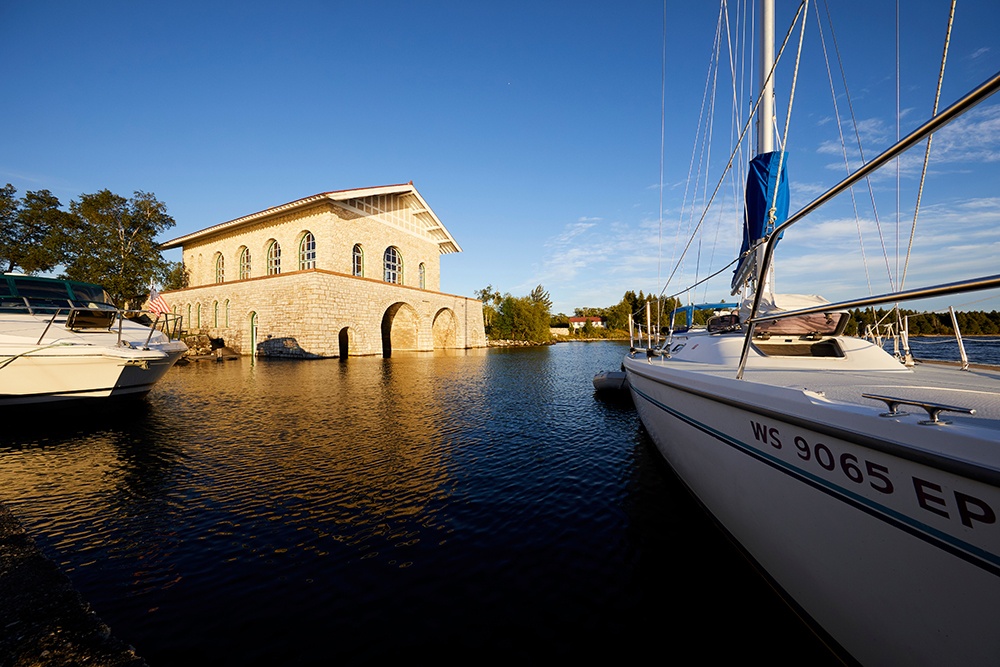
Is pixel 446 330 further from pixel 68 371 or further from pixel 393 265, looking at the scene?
pixel 68 371

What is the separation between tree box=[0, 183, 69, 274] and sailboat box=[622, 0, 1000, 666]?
4207cm

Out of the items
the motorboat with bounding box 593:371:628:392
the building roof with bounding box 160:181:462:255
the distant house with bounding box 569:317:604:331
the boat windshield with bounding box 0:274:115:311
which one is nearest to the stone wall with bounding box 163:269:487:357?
Result: the building roof with bounding box 160:181:462:255

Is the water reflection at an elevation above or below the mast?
below

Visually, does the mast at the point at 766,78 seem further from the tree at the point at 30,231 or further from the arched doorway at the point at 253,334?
the tree at the point at 30,231

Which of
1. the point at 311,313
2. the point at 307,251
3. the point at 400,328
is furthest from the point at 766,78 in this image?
the point at 400,328

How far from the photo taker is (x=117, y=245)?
2877 centimetres

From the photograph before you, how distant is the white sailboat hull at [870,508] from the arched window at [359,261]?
83.1ft

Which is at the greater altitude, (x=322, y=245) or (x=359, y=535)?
(x=322, y=245)

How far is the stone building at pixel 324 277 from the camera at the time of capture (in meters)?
21.3

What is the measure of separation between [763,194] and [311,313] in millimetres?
20678

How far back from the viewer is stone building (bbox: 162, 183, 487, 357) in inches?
840

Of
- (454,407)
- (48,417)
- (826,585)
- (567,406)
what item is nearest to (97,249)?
(48,417)

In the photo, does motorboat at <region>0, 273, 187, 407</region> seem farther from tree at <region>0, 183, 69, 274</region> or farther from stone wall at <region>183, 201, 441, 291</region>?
tree at <region>0, 183, 69, 274</region>

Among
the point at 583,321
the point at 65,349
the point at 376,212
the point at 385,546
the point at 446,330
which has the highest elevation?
the point at 376,212
